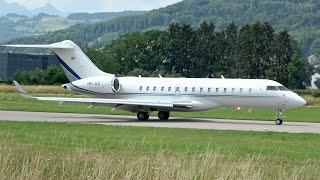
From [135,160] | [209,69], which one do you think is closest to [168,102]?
[135,160]

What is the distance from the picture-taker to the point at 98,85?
45.5 meters

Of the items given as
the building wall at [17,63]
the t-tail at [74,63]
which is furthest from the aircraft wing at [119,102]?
the building wall at [17,63]

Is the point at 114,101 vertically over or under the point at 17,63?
under

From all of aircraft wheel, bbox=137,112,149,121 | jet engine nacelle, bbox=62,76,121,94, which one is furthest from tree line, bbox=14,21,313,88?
aircraft wheel, bbox=137,112,149,121

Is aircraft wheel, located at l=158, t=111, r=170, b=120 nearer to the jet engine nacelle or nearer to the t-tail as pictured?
the jet engine nacelle

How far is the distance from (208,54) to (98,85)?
74.1 meters

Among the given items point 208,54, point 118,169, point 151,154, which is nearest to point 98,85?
point 151,154

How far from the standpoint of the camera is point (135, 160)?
18.2m

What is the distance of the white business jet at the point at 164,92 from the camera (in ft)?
138

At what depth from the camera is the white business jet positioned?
4221 cm

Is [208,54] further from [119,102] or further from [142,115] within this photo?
[119,102]

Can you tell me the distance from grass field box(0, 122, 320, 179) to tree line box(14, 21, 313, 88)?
Result: 2904 inches

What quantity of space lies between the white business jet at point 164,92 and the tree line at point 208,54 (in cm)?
5951

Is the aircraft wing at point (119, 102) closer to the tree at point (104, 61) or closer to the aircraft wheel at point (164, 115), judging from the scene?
the aircraft wheel at point (164, 115)
